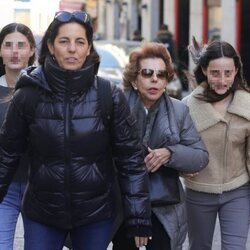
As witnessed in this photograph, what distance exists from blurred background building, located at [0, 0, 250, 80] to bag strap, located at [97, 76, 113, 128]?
11.2 ft

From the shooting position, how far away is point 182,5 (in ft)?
90.4

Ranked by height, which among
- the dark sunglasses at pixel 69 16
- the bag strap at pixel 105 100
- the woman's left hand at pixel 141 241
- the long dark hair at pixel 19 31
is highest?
the dark sunglasses at pixel 69 16

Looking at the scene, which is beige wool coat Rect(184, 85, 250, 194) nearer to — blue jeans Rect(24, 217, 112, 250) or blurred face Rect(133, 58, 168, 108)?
blurred face Rect(133, 58, 168, 108)

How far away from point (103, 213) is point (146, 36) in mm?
28110

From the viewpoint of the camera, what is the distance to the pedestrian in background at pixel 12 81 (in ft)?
15.1

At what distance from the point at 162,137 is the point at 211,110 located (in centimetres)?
60

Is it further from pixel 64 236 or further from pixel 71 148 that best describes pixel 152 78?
pixel 64 236

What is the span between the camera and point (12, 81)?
195 inches

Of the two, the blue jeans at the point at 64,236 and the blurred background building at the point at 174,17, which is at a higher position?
the blurred background building at the point at 174,17

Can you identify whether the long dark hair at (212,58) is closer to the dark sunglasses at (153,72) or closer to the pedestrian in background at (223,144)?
the pedestrian in background at (223,144)

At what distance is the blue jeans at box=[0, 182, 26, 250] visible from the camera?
4.61 meters

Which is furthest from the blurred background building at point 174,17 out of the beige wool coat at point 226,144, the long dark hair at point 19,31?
the beige wool coat at point 226,144

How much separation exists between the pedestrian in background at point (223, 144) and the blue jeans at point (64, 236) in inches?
37.6

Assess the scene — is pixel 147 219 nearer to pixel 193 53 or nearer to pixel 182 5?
pixel 193 53
